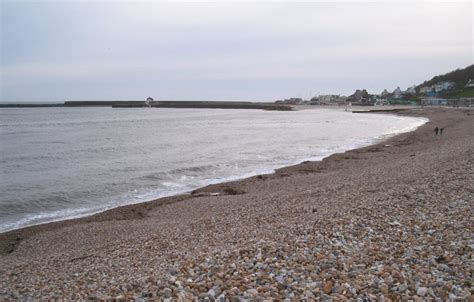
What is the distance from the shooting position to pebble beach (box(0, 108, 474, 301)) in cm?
466

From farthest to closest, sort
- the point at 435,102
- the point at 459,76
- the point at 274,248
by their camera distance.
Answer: the point at 459,76, the point at 435,102, the point at 274,248

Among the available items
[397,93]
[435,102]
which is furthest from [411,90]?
[435,102]

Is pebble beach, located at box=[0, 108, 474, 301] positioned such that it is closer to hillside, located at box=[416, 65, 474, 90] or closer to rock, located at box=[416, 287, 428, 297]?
rock, located at box=[416, 287, 428, 297]

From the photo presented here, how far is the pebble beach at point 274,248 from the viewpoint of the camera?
4.66 m

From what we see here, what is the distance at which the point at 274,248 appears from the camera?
608 cm

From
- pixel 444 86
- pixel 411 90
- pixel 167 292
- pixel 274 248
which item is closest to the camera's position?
pixel 167 292

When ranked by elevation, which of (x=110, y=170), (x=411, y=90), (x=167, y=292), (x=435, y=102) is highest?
(x=411, y=90)

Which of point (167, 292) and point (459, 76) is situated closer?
point (167, 292)

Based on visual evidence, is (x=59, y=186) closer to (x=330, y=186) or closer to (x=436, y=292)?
(x=330, y=186)

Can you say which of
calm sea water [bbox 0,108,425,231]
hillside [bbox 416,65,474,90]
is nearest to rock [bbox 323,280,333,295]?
calm sea water [bbox 0,108,425,231]

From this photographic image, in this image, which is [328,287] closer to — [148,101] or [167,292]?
[167,292]

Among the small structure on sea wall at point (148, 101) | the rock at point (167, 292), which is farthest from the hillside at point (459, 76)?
the rock at point (167, 292)

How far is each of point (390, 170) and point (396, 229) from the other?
9.05 m

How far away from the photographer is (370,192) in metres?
10.5
